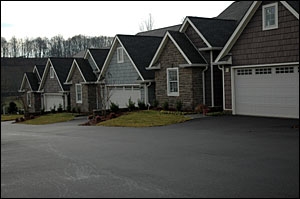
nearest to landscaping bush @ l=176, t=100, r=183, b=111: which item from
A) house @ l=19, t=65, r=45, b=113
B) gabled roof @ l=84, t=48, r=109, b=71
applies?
gabled roof @ l=84, t=48, r=109, b=71

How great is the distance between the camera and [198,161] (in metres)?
9.19

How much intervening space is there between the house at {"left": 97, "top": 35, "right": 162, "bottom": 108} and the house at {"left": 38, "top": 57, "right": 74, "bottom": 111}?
685cm

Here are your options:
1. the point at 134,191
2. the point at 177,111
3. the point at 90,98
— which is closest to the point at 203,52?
the point at 177,111

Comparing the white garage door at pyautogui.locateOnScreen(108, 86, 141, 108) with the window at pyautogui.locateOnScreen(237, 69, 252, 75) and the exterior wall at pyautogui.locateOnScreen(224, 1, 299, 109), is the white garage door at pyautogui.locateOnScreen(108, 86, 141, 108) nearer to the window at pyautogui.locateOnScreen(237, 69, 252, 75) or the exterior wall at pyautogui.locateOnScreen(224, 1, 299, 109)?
the window at pyautogui.locateOnScreen(237, 69, 252, 75)

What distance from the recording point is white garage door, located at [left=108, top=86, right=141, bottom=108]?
29.3 metres

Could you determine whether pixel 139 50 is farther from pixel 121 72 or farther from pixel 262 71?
pixel 262 71

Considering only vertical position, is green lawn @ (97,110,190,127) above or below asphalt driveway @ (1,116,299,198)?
above

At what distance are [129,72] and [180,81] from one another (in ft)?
21.1

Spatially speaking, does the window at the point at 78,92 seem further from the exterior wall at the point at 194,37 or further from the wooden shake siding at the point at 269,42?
the wooden shake siding at the point at 269,42

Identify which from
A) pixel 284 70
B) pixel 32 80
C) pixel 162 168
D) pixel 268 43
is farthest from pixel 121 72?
pixel 162 168

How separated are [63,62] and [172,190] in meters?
34.5

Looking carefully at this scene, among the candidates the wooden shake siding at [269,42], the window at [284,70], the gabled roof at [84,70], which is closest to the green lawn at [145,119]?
the wooden shake siding at [269,42]

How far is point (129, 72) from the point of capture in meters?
29.6

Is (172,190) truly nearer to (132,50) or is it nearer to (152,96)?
(152,96)
